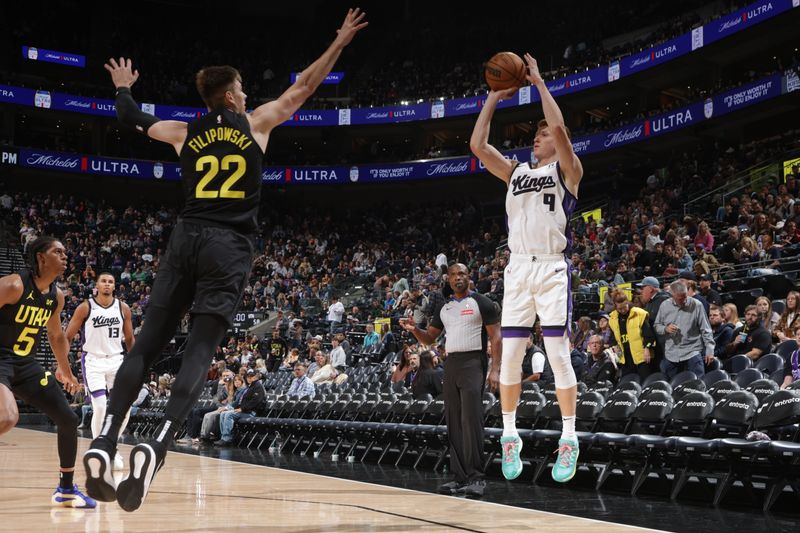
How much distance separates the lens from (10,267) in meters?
26.6

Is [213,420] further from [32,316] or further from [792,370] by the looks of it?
[792,370]

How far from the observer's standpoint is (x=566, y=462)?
5.14 meters

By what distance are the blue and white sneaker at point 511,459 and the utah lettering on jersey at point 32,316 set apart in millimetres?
3204

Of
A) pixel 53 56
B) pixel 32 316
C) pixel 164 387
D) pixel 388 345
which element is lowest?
pixel 164 387

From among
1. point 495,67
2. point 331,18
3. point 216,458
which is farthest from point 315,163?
point 495,67

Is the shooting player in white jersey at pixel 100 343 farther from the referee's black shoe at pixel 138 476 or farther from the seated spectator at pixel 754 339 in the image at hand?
the seated spectator at pixel 754 339

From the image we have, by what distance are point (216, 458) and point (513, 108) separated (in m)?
22.0

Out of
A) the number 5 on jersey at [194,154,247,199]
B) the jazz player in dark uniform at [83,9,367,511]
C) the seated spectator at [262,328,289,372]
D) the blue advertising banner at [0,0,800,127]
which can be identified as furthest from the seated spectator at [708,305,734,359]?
the blue advertising banner at [0,0,800,127]

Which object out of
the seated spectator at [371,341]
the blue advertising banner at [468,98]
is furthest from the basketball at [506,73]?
the blue advertising banner at [468,98]

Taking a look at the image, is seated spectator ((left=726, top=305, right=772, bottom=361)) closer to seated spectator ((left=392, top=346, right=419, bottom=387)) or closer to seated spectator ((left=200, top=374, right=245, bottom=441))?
seated spectator ((left=392, top=346, right=419, bottom=387))

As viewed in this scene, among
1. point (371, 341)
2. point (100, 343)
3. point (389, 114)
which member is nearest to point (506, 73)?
point (100, 343)

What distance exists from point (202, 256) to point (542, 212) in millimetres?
2414

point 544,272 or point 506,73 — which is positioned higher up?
point 506,73

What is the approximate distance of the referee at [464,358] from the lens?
742cm
